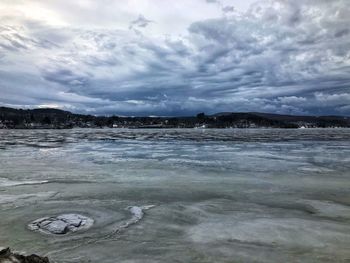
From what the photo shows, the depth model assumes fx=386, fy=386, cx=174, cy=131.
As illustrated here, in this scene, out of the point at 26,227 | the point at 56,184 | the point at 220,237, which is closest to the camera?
the point at 220,237

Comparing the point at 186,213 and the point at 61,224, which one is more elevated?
the point at 61,224

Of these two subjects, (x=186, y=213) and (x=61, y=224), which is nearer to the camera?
(x=61, y=224)

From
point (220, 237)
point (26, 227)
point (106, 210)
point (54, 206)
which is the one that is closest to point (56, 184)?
point (54, 206)

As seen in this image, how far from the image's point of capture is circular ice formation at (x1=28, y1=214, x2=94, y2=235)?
34.6ft

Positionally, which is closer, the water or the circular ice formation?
the water

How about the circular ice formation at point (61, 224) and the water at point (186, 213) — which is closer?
the water at point (186, 213)

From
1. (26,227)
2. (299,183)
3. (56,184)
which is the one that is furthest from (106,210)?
(299,183)

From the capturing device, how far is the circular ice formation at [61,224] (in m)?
10.5

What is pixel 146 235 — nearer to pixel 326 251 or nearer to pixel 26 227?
pixel 26 227

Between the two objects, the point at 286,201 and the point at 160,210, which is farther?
the point at 286,201

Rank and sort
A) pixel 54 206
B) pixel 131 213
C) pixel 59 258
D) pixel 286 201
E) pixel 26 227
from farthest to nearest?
pixel 286 201
pixel 54 206
pixel 131 213
pixel 26 227
pixel 59 258

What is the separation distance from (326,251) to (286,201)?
19.6 ft

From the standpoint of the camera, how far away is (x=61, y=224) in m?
10.9

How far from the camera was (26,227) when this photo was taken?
426 inches
